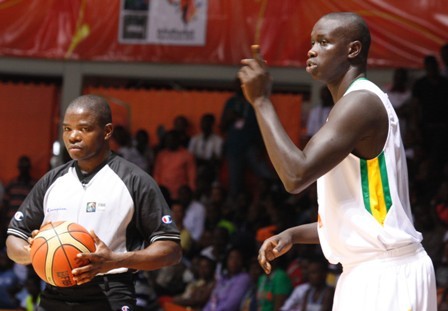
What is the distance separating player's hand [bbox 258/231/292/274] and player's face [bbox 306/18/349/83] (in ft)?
2.81

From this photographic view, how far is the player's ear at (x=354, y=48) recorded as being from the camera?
387cm

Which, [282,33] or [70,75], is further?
[70,75]

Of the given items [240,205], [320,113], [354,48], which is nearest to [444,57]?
[320,113]

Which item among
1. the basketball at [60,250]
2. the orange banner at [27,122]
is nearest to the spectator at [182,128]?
the orange banner at [27,122]

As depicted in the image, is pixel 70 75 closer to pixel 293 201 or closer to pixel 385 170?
pixel 293 201

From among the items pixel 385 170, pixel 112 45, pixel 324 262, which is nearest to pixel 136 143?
pixel 112 45

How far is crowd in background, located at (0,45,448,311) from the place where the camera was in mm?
9633

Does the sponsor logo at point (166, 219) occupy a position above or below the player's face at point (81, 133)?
below

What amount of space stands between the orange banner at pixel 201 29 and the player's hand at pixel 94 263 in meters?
7.85

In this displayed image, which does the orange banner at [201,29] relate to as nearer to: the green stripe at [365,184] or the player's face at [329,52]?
the player's face at [329,52]

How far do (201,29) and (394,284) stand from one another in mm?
9288

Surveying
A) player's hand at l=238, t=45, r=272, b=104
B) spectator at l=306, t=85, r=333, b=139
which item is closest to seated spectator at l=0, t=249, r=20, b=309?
spectator at l=306, t=85, r=333, b=139

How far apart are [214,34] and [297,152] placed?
933 centimetres

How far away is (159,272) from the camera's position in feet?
36.0
